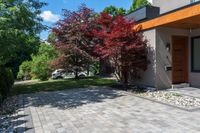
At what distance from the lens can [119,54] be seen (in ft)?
34.0

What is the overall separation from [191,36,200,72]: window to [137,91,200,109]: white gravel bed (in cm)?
245

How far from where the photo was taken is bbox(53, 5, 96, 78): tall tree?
1478cm

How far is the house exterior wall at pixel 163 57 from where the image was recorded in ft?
34.5

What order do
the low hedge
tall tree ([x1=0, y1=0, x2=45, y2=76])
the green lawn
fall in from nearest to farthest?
tall tree ([x1=0, y1=0, x2=45, y2=76]) < the low hedge < the green lawn

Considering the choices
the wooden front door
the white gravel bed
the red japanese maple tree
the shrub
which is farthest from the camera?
the shrub

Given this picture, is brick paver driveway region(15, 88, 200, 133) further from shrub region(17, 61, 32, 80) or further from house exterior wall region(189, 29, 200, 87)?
shrub region(17, 61, 32, 80)

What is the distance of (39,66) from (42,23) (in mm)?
11722

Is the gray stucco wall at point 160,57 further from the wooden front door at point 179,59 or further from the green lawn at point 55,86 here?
the green lawn at point 55,86

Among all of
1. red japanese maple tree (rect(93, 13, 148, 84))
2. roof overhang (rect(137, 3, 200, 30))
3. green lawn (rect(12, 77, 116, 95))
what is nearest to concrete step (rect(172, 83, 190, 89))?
red japanese maple tree (rect(93, 13, 148, 84))

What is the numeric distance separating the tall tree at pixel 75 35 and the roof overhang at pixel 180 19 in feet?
14.5

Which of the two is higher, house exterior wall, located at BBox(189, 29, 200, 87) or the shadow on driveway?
house exterior wall, located at BBox(189, 29, 200, 87)

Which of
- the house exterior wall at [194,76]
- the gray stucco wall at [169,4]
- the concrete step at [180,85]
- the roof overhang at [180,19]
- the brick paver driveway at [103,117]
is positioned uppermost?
the gray stucco wall at [169,4]

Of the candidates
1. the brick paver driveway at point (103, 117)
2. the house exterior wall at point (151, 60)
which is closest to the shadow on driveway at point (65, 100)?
the brick paver driveway at point (103, 117)

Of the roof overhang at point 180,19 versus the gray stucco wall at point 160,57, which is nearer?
the roof overhang at point 180,19
